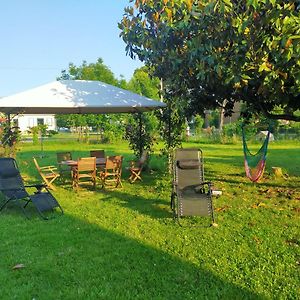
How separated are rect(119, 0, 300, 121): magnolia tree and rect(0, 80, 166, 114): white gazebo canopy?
5.55 feet

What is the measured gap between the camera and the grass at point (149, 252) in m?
3.51

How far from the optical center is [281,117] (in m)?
A: 8.55

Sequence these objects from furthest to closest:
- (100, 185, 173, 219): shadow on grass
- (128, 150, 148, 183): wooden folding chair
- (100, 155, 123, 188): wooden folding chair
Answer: (128, 150, 148, 183): wooden folding chair, (100, 155, 123, 188): wooden folding chair, (100, 185, 173, 219): shadow on grass

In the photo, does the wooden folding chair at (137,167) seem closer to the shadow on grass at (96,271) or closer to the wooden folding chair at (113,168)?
the wooden folding chair at (113,168)

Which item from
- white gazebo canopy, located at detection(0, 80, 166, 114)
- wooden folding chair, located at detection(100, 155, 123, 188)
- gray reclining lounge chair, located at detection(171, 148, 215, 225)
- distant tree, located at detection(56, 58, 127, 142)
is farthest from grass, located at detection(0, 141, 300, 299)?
distant tree, located at detection(56, 58, 127, 142)

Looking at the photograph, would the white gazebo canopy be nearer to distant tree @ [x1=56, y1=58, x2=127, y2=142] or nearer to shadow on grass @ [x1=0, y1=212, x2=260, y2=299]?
shadow on grass @ [x1=0, y1=212, x2=260, y2=299]

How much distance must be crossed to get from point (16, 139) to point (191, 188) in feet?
19.1

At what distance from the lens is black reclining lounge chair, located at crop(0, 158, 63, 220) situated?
6262mm

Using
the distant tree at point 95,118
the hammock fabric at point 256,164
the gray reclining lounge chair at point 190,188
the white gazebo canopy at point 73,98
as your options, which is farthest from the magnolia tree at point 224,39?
the distant tree at point 95,118

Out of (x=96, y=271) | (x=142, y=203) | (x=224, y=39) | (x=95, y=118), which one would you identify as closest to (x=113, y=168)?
(x=142, y=203)

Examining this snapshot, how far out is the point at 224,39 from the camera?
17.1 feet

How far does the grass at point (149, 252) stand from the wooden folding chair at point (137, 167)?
223 cm

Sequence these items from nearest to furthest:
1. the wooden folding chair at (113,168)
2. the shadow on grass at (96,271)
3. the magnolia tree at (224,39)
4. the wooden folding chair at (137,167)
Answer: the shadow on grass at (96,271), the magnolia tree at (224,39), the wooden folding chair at (113,168), the wooden folding chair at (137,167)

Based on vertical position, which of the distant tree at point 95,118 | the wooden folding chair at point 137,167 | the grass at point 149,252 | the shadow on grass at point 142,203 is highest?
the distant tree at point 95,118
